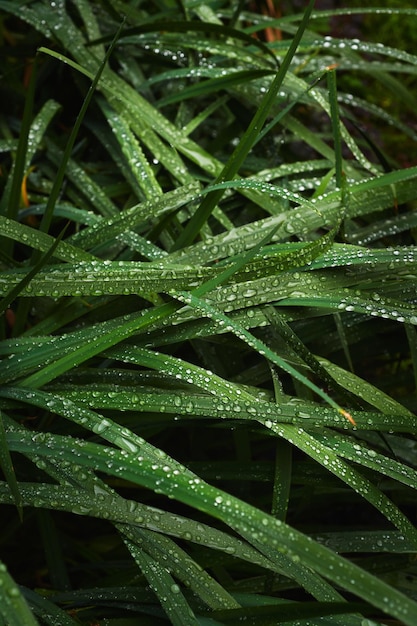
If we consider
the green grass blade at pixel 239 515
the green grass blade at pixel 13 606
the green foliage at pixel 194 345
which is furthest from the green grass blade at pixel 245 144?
the green grass blade at pixel 13 606

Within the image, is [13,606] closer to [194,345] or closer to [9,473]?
A: [9,473]

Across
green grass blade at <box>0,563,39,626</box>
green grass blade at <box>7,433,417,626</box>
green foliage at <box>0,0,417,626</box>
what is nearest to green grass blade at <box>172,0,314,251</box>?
green foliage at <box>0,0,417,626</box>

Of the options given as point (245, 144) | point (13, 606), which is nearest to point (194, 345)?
point (245, 144)

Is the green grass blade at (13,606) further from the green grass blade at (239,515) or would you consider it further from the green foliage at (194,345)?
the green grass blade at (239,515)

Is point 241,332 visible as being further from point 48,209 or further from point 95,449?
point 48,209

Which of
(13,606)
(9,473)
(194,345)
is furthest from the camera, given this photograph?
(194,345)

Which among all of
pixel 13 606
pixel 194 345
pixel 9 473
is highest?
pixel 194 345

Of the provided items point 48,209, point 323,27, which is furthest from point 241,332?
point 323,27

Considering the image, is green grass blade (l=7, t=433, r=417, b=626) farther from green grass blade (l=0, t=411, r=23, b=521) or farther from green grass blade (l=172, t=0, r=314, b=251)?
green grass blade (l=172, t=0, r=314, b=251)

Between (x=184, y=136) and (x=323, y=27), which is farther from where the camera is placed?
(x=323, y=27)
